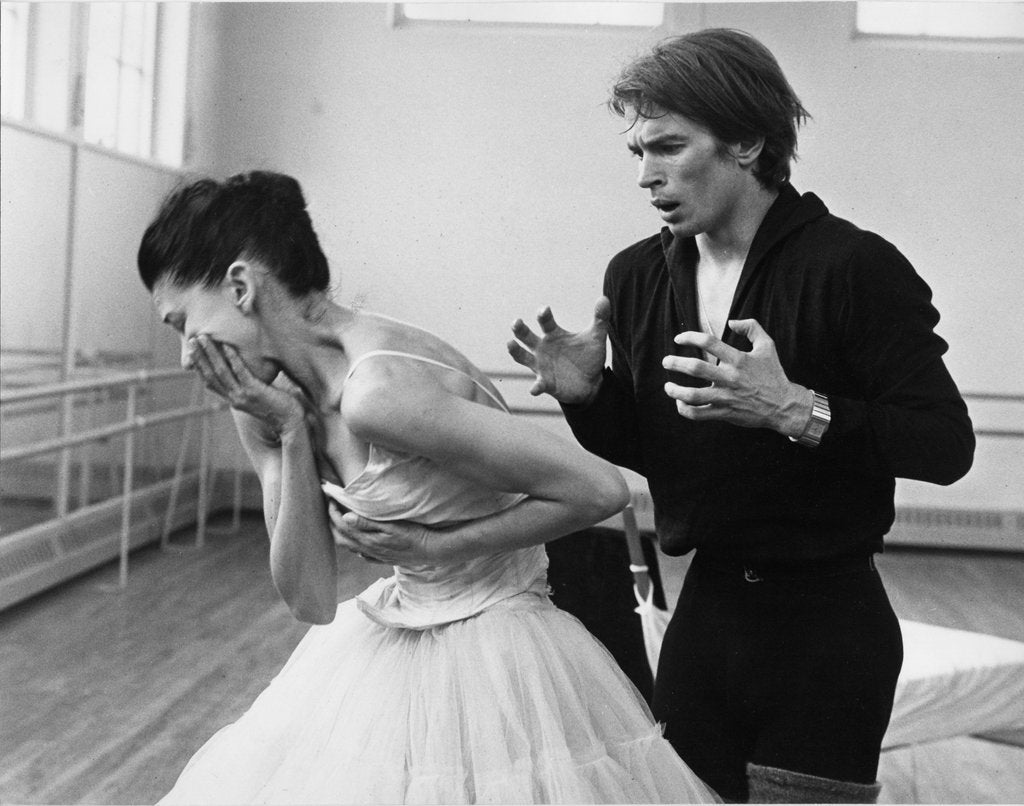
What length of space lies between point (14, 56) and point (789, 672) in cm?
351

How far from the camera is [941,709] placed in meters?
2.72

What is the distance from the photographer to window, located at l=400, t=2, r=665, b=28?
225 cm

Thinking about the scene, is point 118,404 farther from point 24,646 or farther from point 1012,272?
point 1012,272

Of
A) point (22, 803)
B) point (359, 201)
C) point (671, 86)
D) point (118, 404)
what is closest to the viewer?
point (671, 86)

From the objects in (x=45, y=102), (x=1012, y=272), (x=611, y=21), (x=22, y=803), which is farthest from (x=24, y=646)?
(x=1012, y=272)

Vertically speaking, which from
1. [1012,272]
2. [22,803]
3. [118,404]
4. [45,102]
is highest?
[45,102]

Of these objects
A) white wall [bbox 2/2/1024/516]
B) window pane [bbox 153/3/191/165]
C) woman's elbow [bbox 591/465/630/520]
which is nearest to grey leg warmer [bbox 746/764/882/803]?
woman's elbow [bbox 591/465/630/520]

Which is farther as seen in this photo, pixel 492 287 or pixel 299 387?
pixel 492 287

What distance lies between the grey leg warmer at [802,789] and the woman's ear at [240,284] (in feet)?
2.56

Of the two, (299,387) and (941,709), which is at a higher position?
(299,387)

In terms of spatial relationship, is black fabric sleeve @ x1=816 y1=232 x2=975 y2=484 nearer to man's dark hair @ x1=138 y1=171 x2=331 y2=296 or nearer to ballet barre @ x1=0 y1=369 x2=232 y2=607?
man's dark hair @ x1=138 y1=171 x2=331 y2=296

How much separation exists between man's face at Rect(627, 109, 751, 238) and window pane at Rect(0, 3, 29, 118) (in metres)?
2.84

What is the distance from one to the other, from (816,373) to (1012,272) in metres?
1.05

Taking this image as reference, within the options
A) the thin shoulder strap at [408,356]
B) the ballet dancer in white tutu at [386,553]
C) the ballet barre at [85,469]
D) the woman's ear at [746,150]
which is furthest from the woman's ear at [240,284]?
the ballet barre at [85,469]
